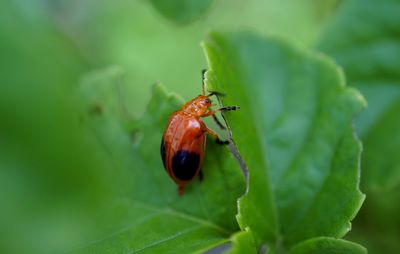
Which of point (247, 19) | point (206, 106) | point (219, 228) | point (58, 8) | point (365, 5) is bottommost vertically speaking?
point (219, 228)

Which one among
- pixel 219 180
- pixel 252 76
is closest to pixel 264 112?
pixel 252 76

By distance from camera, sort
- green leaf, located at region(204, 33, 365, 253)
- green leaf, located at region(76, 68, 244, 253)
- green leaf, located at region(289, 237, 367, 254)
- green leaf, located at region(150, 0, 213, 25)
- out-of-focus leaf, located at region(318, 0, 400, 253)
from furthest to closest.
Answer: out-of-focus leaf, located at region(318, 0, 400, 253)
green leaf, located at region(150, 0, 213, 25)
green leaf, located at region(204, 33, 365, 253)
green leaf, located at region(76, 68, 244, 253)
green leaf, located at region(289, 237, 367, 254)

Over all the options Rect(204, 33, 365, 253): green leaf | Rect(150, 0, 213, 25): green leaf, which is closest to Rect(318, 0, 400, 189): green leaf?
Rect(204, 33, 365, 253): green leaf

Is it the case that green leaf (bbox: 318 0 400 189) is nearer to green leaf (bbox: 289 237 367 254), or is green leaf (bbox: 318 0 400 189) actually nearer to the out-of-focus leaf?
the out-of-focus leaf

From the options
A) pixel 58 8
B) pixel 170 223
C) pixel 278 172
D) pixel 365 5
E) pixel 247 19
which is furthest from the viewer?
pixel 58 8

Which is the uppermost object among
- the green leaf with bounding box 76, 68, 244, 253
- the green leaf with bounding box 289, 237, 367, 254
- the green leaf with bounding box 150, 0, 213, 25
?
the green leaf with bounding box 150, 0, 213, 25

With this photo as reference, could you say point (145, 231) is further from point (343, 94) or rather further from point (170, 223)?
point (343, 94)
